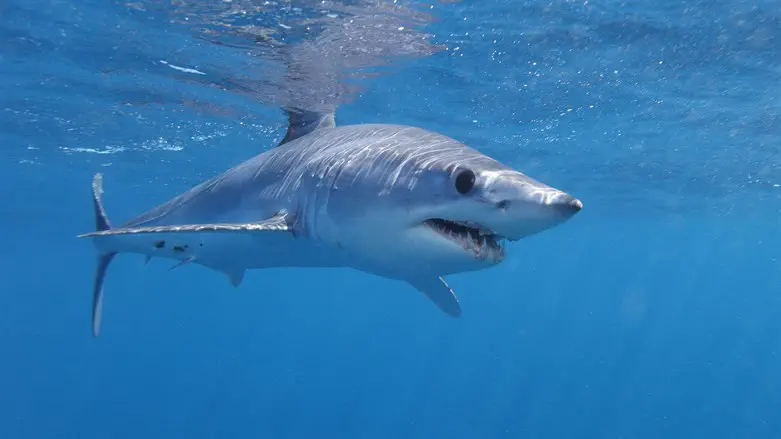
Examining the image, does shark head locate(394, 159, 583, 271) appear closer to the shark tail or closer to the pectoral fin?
the pectoral fin

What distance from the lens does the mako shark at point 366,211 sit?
310 centimetres

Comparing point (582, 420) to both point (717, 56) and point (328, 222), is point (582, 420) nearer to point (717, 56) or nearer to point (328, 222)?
point (717, 56)

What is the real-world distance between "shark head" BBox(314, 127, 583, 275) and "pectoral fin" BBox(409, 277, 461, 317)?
54.1 inches

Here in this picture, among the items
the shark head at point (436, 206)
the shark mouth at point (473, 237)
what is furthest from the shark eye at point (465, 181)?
the shark mouth at point (473, 237)

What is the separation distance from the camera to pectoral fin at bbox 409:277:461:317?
5.40 metres

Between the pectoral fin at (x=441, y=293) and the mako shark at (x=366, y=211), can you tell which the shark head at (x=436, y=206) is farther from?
the pectoral fin at (x=441, y=293)

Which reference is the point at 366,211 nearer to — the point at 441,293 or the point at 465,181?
the point at 465,181

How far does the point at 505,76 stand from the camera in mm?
13570

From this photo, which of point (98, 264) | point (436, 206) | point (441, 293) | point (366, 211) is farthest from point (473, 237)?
point (98, 264)

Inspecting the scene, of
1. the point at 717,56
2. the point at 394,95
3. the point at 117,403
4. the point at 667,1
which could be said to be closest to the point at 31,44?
the point at 394,95

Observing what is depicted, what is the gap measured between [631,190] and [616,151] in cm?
868

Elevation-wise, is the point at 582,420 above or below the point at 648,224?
below

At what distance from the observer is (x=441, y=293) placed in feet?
18.9

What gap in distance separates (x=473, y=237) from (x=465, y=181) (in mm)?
394
